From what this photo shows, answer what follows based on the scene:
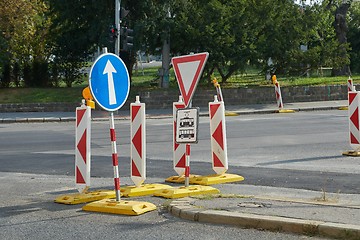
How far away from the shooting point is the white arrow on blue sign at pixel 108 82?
850 cm

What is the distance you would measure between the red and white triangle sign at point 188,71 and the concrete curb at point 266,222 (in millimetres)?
1828

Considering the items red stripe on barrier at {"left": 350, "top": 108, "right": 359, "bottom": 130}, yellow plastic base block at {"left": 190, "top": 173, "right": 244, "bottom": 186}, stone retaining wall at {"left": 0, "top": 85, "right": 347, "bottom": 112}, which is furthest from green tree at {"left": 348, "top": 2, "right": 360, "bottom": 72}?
yellow plastic base block at {"left": 190, "top": 173, "right": 244, "bottom": 186}

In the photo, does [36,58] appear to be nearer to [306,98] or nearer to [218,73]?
[218,73]

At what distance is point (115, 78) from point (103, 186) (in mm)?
2629

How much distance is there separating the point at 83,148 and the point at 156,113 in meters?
20.2

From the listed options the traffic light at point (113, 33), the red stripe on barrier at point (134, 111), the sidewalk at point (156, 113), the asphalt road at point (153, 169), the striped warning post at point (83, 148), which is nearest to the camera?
the asphalt road at point (153, 169)

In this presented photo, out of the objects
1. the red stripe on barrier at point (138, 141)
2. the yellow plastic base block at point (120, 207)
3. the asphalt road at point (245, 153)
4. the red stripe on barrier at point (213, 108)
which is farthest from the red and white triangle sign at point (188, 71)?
the asphalt road at point (245, 153)

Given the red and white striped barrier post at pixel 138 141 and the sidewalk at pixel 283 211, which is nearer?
the sidewalk at pixel 283 211

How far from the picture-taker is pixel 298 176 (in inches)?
448

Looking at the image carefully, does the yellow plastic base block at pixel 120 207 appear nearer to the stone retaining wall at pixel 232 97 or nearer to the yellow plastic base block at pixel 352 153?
the yellow plastic base block at pixel 352 153

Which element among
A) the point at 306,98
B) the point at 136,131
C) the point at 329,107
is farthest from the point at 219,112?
the point at 306,98

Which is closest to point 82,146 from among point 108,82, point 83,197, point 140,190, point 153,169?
point 83,197

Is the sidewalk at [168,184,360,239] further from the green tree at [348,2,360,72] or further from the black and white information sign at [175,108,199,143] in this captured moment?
the green tree at [348,2,360,72]

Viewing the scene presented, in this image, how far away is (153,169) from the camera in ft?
41.3
